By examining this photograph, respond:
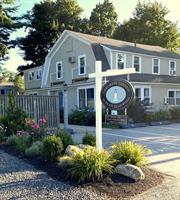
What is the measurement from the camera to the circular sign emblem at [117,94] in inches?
320

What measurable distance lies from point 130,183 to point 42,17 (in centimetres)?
4272

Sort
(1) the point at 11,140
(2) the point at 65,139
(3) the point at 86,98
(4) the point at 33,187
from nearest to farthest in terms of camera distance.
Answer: (4) the point at 33,187 < (2) the point at 65,139 < (1) the point at 11,140 < (3) the point at 86,98

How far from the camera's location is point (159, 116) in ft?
76.9

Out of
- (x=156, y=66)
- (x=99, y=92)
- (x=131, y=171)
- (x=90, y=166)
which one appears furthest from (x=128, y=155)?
(x=156, y=66)

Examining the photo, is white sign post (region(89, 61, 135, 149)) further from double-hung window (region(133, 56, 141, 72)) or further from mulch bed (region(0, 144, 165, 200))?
double-hung window (region(133, 56, 141, 72))

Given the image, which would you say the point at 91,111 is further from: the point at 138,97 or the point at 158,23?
the point at 158,23

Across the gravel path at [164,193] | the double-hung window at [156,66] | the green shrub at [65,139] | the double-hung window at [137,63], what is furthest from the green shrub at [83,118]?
the gravel path at [164,193]

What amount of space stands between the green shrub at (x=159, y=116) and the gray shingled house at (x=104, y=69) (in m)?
1.35

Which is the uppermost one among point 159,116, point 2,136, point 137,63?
point 137,63

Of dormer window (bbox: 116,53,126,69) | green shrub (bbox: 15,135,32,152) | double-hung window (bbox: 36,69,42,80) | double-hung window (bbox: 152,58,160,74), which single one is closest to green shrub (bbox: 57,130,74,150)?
green shrub (bbox: 15,135,32,152)

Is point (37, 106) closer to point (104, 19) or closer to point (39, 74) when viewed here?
point (39, 74)

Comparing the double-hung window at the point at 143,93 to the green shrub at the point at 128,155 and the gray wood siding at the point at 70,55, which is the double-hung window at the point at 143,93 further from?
the green shrub at the point at 128,155

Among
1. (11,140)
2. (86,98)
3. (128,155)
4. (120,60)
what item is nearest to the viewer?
(128,155)

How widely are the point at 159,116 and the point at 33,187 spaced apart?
1813 cm
